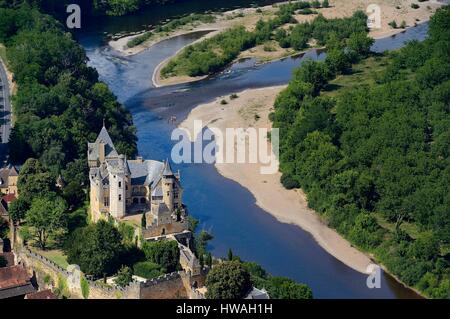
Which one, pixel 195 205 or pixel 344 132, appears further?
pixel 344 132

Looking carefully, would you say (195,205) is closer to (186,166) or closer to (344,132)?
(186,166)

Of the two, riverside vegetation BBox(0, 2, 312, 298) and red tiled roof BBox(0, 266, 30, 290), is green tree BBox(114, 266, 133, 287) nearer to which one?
riverside vegetation BBox(0, 2, 312, 298)

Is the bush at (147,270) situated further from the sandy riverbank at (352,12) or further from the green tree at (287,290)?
the sandy riverbank at (352,12)

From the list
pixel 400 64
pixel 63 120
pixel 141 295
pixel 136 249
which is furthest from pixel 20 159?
pixel 400 64

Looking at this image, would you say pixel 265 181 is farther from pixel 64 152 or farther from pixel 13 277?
pixel 13 277

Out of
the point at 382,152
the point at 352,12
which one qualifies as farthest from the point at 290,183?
the point at 352,12

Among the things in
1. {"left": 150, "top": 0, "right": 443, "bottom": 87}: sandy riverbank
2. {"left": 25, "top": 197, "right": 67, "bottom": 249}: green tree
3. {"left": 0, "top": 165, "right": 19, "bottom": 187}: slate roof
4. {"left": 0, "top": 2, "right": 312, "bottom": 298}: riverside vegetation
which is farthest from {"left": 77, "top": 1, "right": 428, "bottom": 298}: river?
{"left": 0, "top": 165, "right": 19, "bottom": 187}: slate roof
